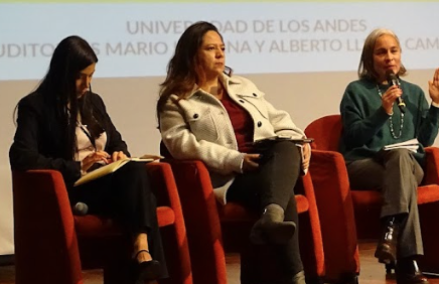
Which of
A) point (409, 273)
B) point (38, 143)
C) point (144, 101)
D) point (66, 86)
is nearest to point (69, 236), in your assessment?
point (38, 143)

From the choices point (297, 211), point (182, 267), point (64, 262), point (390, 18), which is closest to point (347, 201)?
point (297, 211)

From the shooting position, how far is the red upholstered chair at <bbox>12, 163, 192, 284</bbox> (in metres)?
2.86

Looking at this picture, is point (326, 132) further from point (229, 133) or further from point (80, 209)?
point (80, 209)

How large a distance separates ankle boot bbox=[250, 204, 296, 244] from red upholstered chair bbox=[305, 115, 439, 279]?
1.98 ft

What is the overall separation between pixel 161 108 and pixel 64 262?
813mm

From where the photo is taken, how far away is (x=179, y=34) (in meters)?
4.40

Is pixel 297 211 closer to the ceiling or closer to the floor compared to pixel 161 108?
closer to the floor

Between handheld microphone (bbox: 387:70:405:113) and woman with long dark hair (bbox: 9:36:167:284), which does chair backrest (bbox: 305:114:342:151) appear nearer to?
handheld microphone (bbox: 387:70:405:113)

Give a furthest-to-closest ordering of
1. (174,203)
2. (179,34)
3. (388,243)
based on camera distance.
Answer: (179,34)
(388,243)
(174,203)

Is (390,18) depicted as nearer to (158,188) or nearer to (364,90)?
(364,90)

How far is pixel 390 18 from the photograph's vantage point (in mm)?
4699

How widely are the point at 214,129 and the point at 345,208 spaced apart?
619mm

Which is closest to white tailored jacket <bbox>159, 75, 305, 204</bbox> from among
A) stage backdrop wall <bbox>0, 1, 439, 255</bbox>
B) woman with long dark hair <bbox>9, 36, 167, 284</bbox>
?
woman with long dark hair <bbox>9, 36, 167, 284</bbox>

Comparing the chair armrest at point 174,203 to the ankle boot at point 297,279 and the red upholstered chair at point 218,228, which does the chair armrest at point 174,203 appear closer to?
the red upholstered chair at point 218,228
